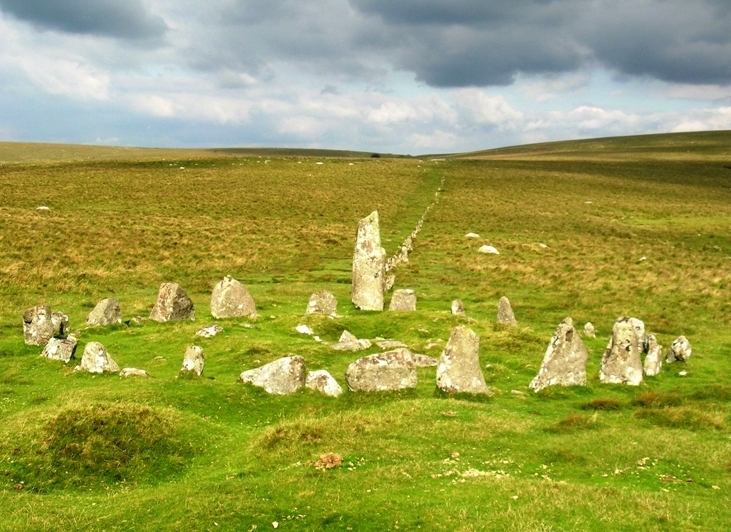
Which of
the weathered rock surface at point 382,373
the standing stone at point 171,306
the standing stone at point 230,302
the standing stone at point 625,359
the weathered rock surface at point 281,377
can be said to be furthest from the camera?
the standing stone at point 230,302

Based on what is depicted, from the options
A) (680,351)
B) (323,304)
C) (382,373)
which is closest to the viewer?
(382,373)

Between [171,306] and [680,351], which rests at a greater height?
[171,306]

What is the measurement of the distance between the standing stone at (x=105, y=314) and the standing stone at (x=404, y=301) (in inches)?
453

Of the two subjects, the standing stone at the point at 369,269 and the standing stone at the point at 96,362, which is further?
the standing stone at the point at 369,269

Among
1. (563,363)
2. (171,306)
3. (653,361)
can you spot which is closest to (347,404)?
(563,363)

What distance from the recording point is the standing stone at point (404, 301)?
2931cm

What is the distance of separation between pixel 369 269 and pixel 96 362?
14127 millimetres

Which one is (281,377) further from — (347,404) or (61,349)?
(61,349)

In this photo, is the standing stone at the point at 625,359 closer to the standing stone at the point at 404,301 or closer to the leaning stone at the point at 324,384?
the leaning stone at the point at 324,384

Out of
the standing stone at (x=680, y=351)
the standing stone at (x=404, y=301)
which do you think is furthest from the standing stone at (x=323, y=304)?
the standing stone at (x=680, y=351)

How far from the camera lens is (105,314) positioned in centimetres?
2527

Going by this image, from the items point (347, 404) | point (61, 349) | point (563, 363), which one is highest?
point (61, 349)

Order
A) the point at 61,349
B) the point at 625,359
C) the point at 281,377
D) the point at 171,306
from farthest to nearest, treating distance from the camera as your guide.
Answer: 1. the point at 171,306
2. the point at 61,349
3. the point at 625,359
4. the point at 281,377

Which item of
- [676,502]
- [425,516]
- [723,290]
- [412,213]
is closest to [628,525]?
[676,502]
